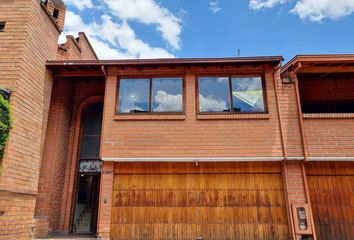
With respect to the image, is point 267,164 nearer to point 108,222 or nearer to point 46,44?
point 108,222

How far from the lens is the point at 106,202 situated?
8516mm

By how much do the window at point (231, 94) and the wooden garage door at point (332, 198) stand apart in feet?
8.89

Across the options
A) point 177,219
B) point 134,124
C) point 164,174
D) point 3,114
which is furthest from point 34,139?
point 177,219

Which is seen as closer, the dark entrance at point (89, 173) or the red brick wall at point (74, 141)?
the red brick wall at point (74, 141)

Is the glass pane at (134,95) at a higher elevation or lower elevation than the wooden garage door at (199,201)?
higher

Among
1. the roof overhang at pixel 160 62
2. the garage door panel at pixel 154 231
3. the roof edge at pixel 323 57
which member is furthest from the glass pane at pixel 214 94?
the garage door panel at pixel 154 231

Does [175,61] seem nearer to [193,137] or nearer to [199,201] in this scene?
[193,137]

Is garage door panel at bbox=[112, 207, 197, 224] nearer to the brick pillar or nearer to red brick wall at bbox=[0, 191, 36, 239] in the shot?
the brick pillar

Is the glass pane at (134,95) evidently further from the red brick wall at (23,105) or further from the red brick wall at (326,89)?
the red brick wall at (326,89)

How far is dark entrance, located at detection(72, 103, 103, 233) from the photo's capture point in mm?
11031

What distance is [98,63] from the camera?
941 centimetres

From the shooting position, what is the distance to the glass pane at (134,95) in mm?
9295

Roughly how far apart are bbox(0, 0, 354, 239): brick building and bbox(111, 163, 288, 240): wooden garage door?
0.03m

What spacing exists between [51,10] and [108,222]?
313 inches
